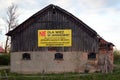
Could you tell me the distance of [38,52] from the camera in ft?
136

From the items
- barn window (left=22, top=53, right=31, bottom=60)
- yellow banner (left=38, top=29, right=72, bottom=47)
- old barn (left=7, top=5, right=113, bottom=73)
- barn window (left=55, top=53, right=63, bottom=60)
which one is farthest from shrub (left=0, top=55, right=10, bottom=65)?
barn window (left=55, top=53, right=63, bottom=60)

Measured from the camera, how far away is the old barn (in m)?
41.2

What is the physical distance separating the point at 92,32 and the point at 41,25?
5616 millimetres

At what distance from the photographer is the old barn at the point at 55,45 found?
41219 mm

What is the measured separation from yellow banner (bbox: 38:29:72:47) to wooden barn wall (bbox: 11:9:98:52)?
43 cm

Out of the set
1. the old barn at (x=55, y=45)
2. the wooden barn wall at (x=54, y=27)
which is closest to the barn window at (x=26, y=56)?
the old barn at (x=55, y=45)

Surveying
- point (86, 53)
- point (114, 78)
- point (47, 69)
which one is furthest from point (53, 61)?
point (114, 78)

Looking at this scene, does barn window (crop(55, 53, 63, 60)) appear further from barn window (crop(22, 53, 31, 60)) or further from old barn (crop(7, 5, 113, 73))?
barn window (crop(22, 53, 31, 60))

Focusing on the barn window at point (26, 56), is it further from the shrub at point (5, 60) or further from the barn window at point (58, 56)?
the shrub at point (5, 60)

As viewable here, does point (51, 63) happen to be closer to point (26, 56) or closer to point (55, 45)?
point (55, 45)

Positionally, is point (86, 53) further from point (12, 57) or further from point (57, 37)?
point (12, 57)

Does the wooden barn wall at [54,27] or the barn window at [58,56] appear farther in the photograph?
the wooden barn wall at [54,27]

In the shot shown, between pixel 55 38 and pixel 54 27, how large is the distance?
1.23 m

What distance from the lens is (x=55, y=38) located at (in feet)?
136
